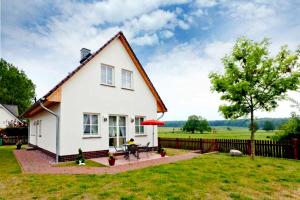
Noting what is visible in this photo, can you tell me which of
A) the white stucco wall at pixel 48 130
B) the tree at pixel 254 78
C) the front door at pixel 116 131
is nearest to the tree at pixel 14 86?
the white stucco wall at pixel 48 130

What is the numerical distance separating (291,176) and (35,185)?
9552 millimetres

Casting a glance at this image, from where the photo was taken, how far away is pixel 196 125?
8306 centimetres

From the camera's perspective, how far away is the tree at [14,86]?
49562 millimetres

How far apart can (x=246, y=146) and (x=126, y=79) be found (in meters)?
9.79

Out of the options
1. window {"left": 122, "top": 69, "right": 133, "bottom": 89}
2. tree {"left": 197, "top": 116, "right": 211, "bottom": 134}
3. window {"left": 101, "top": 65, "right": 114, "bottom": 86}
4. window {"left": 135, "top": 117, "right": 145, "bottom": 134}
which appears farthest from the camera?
tree {"left": 197, "top": 116, "right": 211, "bottom": 134}

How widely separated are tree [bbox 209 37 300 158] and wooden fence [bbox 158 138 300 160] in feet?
7.97

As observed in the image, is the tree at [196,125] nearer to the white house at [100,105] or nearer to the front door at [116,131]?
the white house at [100,105]

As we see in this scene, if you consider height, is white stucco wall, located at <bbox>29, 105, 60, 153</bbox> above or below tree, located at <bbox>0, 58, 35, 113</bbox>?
below

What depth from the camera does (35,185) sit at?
23.8 feet

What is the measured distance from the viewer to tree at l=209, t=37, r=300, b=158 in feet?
39.0

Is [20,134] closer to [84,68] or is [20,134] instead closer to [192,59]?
[84,68]

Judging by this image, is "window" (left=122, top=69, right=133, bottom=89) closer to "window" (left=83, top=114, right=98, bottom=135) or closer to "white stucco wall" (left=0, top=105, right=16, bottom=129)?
"window" (left=83, top=114, right=98, bottom=135)

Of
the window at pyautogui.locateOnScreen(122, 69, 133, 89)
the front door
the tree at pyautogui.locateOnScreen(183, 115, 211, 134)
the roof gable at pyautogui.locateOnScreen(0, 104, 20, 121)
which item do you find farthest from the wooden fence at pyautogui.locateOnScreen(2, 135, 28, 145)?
the tree at pyautogui.locateOnScreen(183, 115, 211, 134)

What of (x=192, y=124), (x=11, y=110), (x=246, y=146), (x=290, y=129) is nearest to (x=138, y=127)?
(x=246, y=146)
